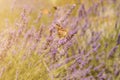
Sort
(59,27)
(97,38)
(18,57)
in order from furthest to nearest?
(97,38) < (59,27) < (18,57)

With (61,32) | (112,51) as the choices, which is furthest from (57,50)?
(112,51)

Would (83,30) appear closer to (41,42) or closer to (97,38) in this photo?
(97,38)

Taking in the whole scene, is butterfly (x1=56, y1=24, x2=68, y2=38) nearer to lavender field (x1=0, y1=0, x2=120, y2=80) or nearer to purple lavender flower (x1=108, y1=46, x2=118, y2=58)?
lavender field (x1=0, y1=0, x2=120, y2=80)

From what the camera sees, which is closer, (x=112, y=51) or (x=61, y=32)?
(x=61, y=32)

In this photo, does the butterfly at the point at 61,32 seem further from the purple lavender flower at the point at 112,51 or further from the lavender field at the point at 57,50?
the purple lavender flower at the point at 112,51

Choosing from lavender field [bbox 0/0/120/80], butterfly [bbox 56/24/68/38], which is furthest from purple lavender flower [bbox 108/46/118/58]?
butterfly [bbox 56/24/68/38]

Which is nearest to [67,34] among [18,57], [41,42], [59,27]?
[59,27]

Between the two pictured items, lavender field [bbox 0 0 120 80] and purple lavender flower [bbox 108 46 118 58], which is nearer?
lavender field [bbox 0 0 120 80]

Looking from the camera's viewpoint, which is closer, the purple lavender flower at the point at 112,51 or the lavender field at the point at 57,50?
the lavender field at the point at 57,50

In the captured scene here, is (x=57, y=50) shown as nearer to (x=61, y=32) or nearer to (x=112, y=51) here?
(x=61, y=32)

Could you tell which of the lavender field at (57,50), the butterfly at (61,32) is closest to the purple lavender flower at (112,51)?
the lavender field at (57,50)

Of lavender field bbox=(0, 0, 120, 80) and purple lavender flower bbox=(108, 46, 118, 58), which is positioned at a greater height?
lavender field bbox=(0, 0, 120, 80)
